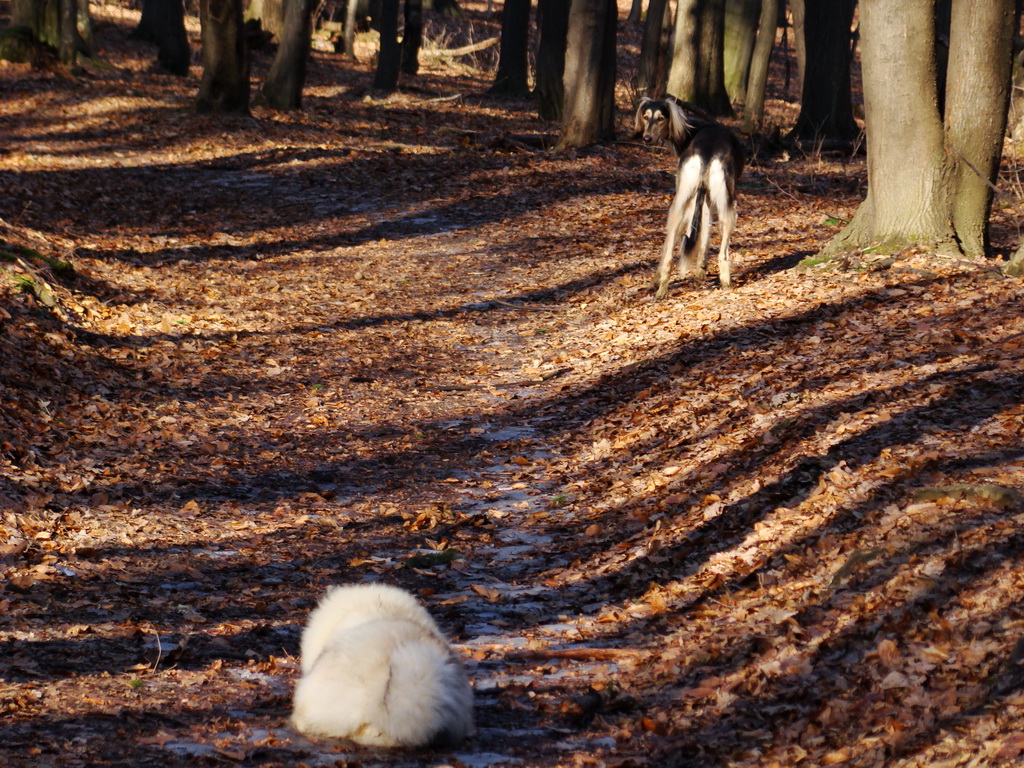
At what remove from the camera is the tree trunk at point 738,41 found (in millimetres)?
28438

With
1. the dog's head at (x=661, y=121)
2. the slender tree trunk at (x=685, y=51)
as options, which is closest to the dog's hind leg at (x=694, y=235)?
the dog's head at (x=661, y=121)

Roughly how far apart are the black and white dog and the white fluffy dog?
7.56 meters

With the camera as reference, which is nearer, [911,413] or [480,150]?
[911,413]

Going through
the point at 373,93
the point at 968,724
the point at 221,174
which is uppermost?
the point at 373,93

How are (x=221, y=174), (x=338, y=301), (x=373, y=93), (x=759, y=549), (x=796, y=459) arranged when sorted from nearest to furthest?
1. (x=759, y=549)
2. (x=796, y=459)
3. (x=338, y=301)
4. (x=221, y=174)
5. (x=373, y=93)

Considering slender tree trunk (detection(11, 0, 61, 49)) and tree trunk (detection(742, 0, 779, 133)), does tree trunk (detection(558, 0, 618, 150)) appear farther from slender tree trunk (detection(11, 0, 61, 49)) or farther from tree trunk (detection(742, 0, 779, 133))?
slender tree trunk (detection(11, 0, 61, 49))

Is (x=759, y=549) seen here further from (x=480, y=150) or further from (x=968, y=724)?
(x=480, y=150)

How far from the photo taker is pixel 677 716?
15.1 ft

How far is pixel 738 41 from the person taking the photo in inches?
1147

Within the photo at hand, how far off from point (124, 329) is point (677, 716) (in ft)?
26.2

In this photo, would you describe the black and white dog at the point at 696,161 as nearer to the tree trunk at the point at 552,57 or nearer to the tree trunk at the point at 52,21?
the tree trunk at the point at 552,57

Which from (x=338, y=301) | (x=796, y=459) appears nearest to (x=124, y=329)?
(x=338, y=301)

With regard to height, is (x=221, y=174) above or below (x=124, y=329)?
above

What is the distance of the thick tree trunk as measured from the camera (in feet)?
33.7
